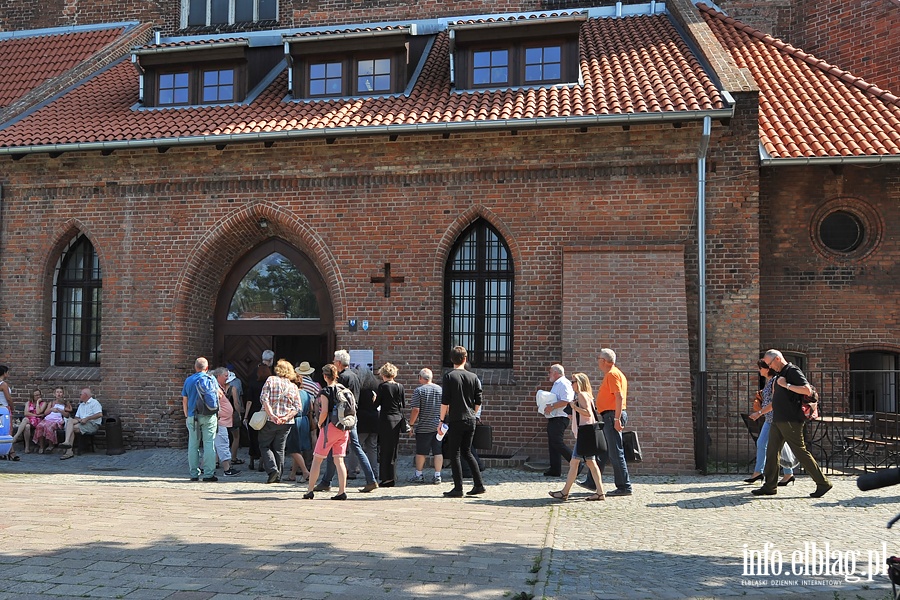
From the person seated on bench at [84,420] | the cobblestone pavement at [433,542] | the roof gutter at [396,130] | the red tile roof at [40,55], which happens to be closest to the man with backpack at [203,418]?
the cobblestone pavement at [433,542]

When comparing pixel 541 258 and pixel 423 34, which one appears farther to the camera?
pixel 423 34

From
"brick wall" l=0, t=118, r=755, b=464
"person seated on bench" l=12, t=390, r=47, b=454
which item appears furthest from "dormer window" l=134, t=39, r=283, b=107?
"person seated on bench" l=12, t=390, r=47, b=454

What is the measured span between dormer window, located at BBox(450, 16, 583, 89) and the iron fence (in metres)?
5.86

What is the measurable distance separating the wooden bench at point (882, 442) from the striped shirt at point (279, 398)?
7489 mm

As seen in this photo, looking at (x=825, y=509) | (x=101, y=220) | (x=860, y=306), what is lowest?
(x=825, y=509)

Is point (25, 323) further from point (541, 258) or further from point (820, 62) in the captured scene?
point (820, 62)

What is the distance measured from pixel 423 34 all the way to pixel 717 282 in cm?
825

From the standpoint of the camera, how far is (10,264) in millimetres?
14148

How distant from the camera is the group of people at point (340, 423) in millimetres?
9109

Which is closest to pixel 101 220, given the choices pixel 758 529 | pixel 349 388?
pixel 349 388

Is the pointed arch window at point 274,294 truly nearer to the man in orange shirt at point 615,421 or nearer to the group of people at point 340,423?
the group of people at point 340,423

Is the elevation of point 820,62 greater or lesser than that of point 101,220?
greater

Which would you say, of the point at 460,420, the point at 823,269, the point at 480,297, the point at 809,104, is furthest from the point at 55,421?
the point at 809,104

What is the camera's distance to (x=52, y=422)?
1318cm
